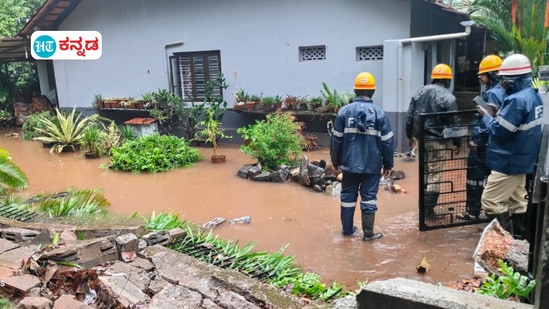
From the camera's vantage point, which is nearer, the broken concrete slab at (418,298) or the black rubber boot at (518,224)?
the broken concrete slab at (418,298)

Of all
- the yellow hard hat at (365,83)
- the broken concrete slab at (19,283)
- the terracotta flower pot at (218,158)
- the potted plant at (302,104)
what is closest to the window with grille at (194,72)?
the potted plant at (302,104)

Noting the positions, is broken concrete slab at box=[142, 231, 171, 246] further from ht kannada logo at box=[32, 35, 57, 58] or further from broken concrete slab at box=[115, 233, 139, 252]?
ht kannada logo at box=[32, 35, 57, 58]

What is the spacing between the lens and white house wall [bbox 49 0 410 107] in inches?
392

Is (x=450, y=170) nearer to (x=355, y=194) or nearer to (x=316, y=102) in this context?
(x=355, y=194)

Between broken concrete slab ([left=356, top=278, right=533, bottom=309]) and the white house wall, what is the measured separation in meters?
7.98

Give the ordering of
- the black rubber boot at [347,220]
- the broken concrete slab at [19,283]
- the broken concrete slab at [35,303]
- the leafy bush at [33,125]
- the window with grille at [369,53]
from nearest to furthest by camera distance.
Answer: the broken concrete slab at [35,303] < the broken concrete slab at [19,283] < the black rubber boot at [347,220] < the window with grille at [369,53] < the leafy bush at [33,125]

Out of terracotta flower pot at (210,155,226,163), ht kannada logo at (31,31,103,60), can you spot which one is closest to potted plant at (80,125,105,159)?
terracotta flower pot at (210,155,226,163)

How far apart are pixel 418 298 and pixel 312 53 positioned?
9.31m

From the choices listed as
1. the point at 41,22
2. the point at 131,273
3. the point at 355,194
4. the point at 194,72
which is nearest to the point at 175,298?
the point at 131,273

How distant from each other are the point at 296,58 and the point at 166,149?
381 cm

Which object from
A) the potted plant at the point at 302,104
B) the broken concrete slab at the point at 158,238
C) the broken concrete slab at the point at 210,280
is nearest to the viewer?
the broken concrete slab at the point at 210,280

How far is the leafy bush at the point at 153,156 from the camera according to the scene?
921cm

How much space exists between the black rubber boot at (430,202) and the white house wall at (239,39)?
5.02m

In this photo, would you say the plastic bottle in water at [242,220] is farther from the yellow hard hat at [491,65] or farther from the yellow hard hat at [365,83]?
the yellow hard hat at [491,65]
